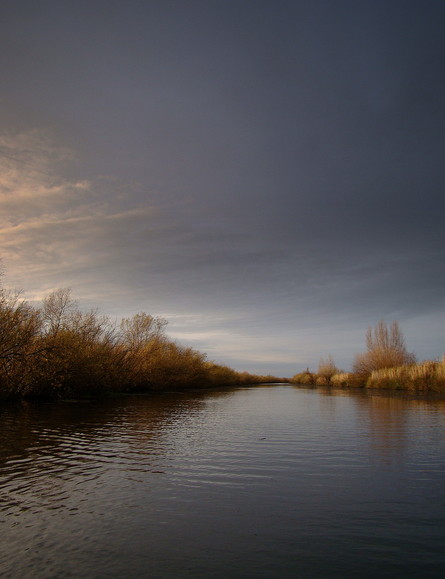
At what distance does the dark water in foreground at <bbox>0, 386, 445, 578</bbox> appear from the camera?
4109 millimetres

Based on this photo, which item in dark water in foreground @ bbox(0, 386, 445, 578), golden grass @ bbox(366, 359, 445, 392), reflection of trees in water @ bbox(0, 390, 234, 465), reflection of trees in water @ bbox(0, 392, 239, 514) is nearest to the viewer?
dark water in foreground @ bbox(0, 386, 445, 578)

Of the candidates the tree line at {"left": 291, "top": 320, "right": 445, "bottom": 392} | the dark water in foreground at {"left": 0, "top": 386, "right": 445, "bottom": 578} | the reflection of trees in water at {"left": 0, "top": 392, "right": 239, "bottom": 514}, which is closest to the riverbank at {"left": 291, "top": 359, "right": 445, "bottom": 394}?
the tree line at {"left": 291, "top": 320, "right": 445, "bottom": 392}

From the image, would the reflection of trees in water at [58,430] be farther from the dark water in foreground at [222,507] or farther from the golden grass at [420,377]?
the golden grass at [420,377]

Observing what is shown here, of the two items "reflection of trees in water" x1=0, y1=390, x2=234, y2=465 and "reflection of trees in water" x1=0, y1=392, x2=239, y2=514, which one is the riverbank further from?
"reflection of trees in water" x1=0, y1=392, x2=239, y2=514

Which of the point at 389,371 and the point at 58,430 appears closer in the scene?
the point at 58,430

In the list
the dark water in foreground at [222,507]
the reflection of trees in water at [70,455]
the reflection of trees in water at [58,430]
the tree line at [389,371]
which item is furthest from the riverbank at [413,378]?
the reflection of trees in water at [70,455]

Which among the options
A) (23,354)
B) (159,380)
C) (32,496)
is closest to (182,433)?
(32,496)

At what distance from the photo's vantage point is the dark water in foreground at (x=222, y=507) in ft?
13.5

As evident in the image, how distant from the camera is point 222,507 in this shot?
5.88 metres

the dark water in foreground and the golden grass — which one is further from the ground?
the golden grass

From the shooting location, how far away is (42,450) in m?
10.1

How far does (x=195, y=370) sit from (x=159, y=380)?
18.0m

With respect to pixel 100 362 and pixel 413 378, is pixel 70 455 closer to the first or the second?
pixel 100 362

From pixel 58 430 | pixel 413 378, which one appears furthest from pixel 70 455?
pixel 413 378
